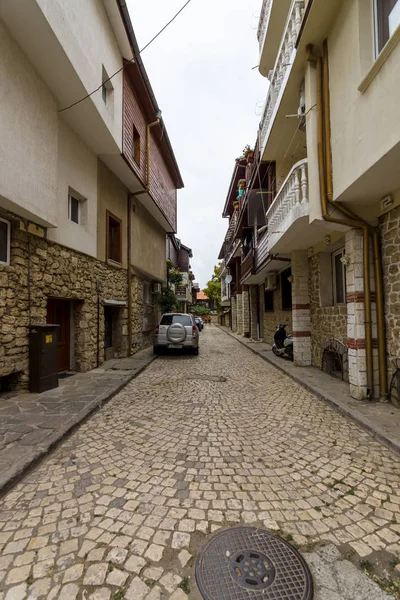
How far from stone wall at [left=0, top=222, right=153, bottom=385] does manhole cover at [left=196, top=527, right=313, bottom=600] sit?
5001 millimetres

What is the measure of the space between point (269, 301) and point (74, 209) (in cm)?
992

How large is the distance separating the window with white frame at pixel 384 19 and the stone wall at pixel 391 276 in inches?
96.9

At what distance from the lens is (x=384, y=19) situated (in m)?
4.31

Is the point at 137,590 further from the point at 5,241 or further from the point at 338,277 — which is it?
the point at 338,277

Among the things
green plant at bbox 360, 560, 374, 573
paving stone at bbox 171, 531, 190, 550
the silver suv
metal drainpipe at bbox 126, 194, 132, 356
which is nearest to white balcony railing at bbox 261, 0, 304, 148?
metal drainpipe at bbox 126, 194, 132, 356

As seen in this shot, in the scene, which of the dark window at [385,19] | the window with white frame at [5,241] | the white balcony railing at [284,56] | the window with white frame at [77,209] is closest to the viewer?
the dark window at [385,19]

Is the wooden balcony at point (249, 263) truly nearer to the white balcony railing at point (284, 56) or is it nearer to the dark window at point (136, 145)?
the white balcony railing at point (284, 56)

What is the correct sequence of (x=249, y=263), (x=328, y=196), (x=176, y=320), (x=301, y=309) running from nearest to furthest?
1. (x=328, y=196)
2. (x=301, y=309)
3. (x=176, y=320)
4. (x=249, y=263)

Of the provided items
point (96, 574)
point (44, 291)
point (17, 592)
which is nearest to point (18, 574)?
point (17, 592)

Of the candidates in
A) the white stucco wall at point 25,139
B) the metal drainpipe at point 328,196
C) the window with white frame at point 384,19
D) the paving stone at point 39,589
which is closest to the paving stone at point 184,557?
the paving stone at point 39,589

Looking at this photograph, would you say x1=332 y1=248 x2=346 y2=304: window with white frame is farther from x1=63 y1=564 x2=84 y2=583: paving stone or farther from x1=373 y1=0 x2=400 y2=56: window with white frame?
x1=63 y1=564 x2=84 y2=583: paving stone

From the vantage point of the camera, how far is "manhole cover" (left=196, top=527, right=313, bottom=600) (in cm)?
179

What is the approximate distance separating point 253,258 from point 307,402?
9.00 m

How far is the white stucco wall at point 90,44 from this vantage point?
5.32 m
